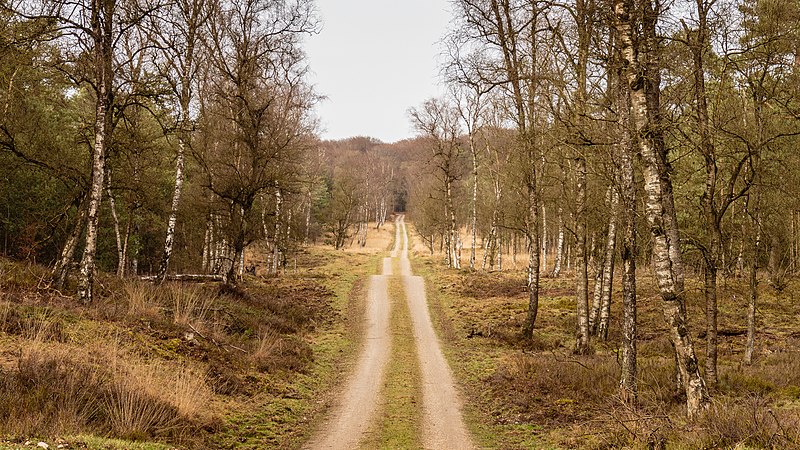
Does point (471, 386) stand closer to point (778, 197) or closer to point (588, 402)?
point (588, 402)

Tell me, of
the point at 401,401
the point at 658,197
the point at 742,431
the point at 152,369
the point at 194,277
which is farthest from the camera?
the point at 194,277

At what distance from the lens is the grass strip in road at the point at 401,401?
8.95 m

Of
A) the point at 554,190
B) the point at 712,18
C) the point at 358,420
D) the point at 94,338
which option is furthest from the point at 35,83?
the point at 554,190

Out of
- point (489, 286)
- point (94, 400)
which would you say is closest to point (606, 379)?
point (94, 400)

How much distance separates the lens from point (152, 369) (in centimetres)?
916

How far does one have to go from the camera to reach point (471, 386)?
13.0 m

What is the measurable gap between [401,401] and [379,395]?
67 cm

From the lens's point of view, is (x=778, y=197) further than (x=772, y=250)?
No

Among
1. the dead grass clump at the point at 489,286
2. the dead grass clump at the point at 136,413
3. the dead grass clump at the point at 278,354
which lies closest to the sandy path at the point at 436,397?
the dead grass clump at the point at 278,354

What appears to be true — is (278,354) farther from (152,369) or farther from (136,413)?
(136,413)

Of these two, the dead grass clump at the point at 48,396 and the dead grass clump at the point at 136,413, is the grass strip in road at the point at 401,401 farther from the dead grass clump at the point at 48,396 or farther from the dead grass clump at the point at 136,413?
the dead grass clump at the point at 48,396

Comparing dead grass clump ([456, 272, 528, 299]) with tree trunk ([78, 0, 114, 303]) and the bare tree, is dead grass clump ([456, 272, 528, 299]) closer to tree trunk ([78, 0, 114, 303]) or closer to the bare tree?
the bare tree

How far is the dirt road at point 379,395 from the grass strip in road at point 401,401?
16 centimetres

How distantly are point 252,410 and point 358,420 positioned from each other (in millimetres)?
2110
